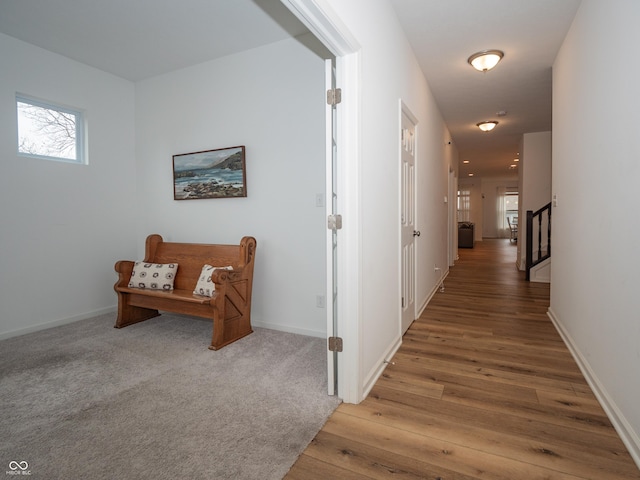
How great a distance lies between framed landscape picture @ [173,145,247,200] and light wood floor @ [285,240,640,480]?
7.34 ft

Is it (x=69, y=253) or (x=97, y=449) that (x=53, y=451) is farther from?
(x=69, y=253)

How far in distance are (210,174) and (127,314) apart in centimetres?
165

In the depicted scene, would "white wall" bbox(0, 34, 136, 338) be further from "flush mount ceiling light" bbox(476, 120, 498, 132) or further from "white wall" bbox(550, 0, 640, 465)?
"flush mount ceiling light" bbox(476, 120, 498, 132)

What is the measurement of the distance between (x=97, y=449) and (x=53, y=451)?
0.20 metres

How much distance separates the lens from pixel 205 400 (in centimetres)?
206

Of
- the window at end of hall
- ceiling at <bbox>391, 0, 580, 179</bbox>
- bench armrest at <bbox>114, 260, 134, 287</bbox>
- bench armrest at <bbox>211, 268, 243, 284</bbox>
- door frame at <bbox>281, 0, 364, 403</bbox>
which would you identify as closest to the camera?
door frame at <bbox>281, 0, 364, 403</bbox>

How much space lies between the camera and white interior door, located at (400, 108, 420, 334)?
306 centimetres

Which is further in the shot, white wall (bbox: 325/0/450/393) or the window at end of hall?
the window at end of hall

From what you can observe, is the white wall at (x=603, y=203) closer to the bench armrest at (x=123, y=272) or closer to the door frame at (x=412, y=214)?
the door frame at (x=412, y=214)

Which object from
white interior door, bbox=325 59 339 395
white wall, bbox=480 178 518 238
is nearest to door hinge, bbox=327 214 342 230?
white interior door, bbox=325 59 339 395

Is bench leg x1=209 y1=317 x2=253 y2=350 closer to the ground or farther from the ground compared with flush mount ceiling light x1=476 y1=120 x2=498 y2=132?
closer to the ground

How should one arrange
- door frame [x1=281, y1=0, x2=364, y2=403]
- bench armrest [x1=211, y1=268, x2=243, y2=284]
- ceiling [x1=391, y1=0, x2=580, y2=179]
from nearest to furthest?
door frame [x1=281, y1=0, x2=364, y2=403], ceiling [x1=391, y1=0, x2=580, y2=179], bench armrest [x1=211, y1=268, x2=243, y2=284]

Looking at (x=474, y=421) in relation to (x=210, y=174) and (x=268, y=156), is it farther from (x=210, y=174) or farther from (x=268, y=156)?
(x=210, y=174)

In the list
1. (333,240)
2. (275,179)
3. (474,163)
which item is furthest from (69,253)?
(474,163)
